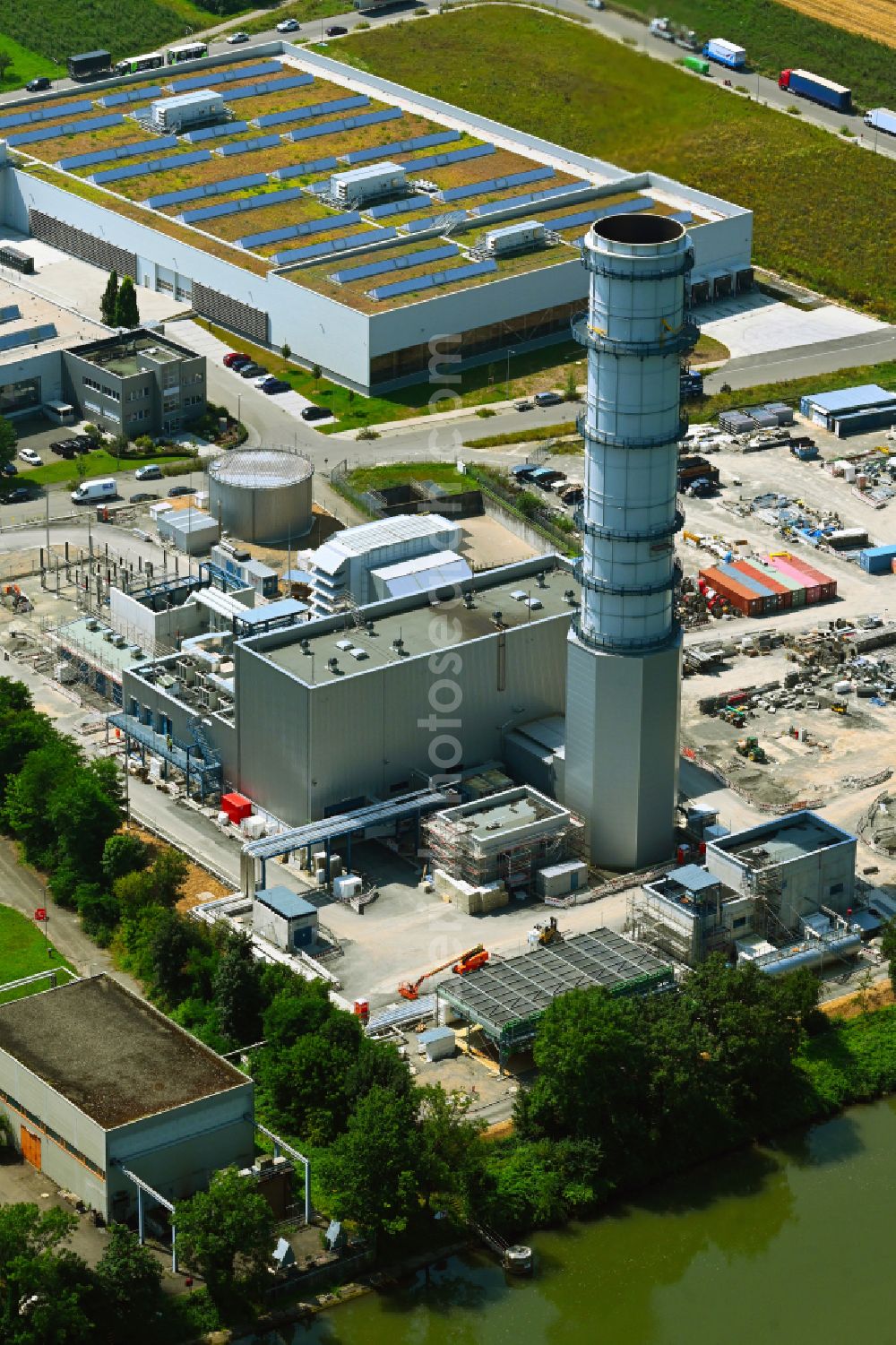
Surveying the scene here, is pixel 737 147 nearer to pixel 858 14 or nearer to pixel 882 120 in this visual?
pixel 882 120

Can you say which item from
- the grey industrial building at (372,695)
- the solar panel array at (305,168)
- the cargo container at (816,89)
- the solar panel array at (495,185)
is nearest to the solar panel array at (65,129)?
the solar panel array at (305,168)

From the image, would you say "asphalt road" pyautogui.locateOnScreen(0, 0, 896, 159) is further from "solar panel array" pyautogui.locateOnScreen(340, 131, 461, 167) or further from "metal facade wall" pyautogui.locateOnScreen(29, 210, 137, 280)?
"metal facade wall" pyautogui.locateOnScreen(29, 210, 137, 280)

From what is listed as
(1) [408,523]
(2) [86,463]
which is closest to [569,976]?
(1) [408,523]

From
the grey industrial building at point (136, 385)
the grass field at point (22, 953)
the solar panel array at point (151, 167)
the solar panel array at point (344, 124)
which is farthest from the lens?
the solar panel array at point (344, 124)

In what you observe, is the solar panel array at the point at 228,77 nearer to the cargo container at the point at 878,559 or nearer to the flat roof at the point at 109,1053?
the cargo container at the point at 878,559

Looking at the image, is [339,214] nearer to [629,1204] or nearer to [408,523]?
[408,523]

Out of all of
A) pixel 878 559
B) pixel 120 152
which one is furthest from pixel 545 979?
pixel 120 152

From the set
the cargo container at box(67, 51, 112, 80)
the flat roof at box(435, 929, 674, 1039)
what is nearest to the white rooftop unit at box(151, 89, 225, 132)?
the cargo container at box(67, 51, 112, 80)
